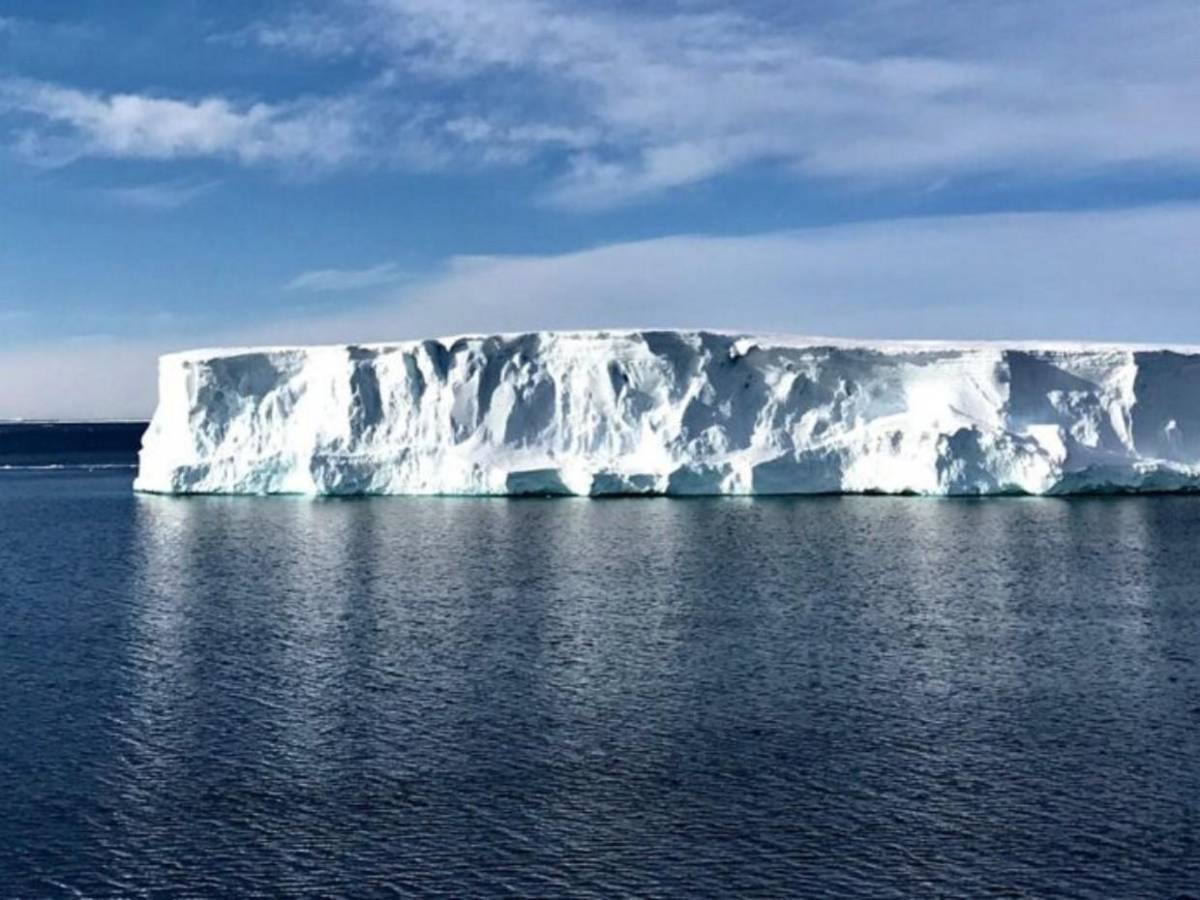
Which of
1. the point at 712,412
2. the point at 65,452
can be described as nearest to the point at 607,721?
the point at 712,412

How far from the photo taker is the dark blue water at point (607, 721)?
9914 mm

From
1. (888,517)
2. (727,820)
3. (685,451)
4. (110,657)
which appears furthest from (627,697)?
(685,451)

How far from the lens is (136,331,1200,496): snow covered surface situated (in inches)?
1431

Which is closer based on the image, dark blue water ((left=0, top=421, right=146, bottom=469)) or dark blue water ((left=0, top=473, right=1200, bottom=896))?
dark blue water ((left=0, top=473, right=1200, bottom=896))

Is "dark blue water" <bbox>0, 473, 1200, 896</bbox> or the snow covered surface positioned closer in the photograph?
"dark blue water" <bbox>0, 473, 1200, 896</bbox>

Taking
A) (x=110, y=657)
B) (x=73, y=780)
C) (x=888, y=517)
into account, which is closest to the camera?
(x=73, y=780)

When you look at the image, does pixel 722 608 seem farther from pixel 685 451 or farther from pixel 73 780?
pixel 685 451

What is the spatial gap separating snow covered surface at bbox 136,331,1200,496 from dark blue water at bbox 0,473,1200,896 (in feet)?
32.9

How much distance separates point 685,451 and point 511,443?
465 centimetres

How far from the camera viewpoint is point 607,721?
44.5 feet

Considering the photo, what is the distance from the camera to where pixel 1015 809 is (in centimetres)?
1085

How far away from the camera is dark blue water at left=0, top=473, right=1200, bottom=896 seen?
32.5 ft

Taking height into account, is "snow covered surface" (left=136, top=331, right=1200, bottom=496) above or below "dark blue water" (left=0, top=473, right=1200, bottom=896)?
above

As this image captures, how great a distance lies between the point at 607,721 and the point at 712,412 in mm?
23507
